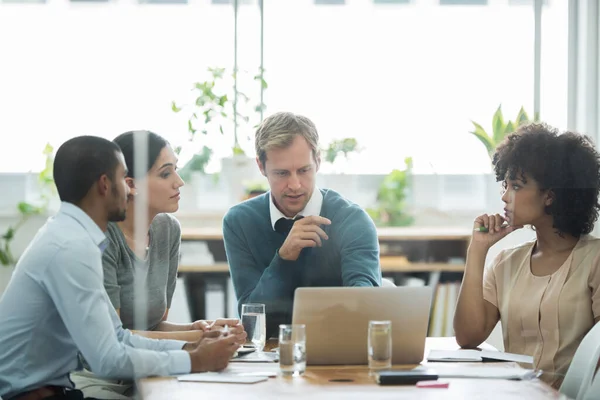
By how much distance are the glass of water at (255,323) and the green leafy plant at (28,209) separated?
1.62 metres

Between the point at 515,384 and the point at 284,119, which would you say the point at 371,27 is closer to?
the point at 284,119

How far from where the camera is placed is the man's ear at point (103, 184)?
2.15 meters

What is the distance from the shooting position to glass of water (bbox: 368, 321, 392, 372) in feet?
5.98

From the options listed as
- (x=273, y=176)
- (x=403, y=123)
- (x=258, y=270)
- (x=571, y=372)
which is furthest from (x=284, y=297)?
(x=403, y=123)

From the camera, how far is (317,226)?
8.51 feet

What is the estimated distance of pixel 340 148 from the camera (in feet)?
13.2

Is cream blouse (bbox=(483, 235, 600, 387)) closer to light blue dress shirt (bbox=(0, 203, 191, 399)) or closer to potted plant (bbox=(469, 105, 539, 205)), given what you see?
light blue dress shirt (bbox=(0, 203, 191, 399))

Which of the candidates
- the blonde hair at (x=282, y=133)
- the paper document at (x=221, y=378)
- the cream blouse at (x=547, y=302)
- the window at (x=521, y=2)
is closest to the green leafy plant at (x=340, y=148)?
the blonde hair at (x=282, y=133)

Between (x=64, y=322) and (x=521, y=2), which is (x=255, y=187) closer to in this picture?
(x=521, y=2)

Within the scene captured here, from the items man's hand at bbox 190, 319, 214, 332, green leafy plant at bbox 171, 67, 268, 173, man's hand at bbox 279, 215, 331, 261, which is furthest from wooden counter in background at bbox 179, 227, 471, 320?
man's hand at bbox 190, 319, 214, 332

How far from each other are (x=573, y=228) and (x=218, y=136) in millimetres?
1866

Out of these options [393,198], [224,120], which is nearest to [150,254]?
[224,120]

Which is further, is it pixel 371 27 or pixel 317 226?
pixel 371 27

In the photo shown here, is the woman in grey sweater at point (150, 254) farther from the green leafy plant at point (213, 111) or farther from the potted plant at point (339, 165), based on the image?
the potted plant at point (339, 165)
